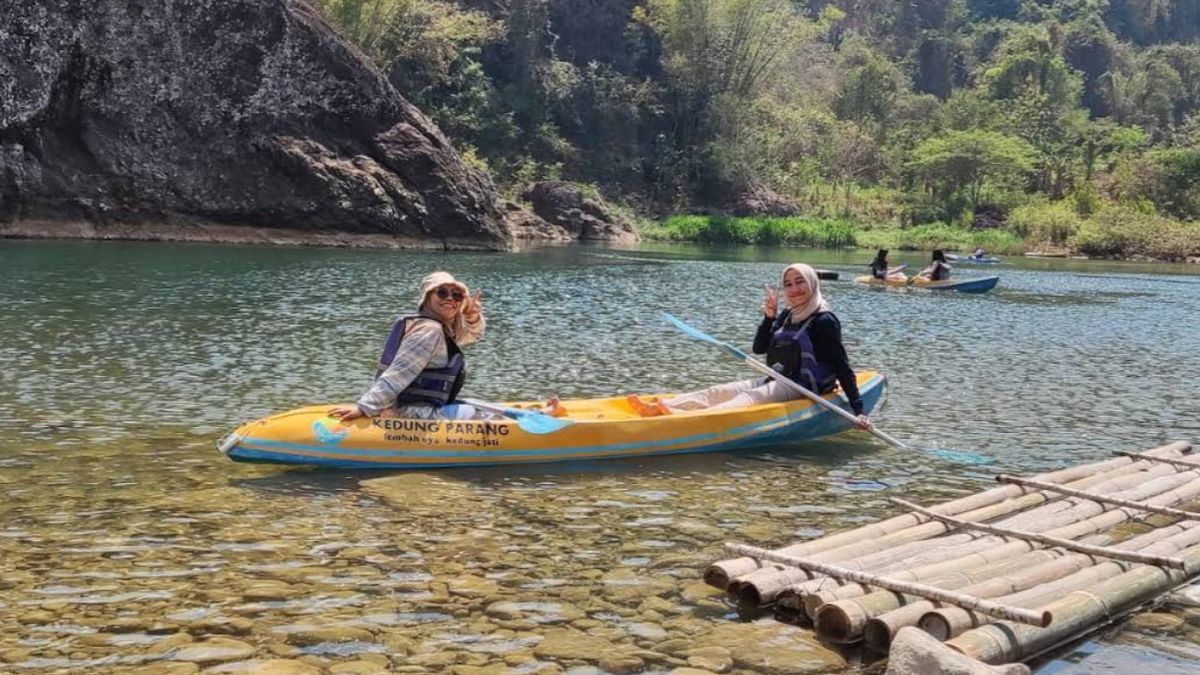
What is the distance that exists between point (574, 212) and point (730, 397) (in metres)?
49.5

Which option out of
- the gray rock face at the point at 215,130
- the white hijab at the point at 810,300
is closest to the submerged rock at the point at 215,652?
the white hijab at the point at 810,300

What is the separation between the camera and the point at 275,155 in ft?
142

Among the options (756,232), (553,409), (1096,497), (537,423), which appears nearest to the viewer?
(1096,497)

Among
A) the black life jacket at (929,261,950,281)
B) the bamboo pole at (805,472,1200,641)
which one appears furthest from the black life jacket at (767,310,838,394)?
the black life jacket at (929,261,950,281)

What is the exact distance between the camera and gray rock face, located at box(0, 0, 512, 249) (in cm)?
3853

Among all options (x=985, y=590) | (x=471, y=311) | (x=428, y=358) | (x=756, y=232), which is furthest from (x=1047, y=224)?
(x=985, y=590)

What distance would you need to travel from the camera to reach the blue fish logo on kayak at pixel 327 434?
8.52 m

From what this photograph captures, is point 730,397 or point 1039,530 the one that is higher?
point 730,397

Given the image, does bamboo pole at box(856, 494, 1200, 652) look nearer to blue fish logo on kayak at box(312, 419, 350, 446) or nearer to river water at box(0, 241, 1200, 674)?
river water at box(0, 241, 1200, 674)

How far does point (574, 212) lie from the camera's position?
5962cm

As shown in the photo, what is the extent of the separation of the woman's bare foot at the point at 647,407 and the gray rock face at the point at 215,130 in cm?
3455

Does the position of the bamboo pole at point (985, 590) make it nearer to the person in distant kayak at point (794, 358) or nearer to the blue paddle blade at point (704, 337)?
the person in distant kayak at point (794, 358)

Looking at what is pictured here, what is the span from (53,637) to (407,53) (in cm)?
5794

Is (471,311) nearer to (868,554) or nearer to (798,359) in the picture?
(798,359)
